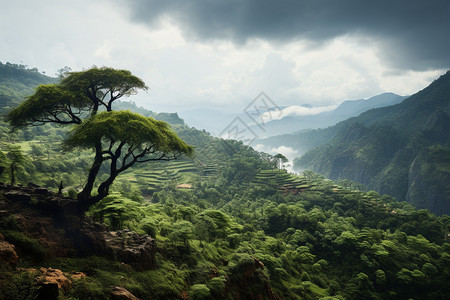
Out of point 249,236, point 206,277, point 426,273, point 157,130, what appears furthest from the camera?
point 426,273

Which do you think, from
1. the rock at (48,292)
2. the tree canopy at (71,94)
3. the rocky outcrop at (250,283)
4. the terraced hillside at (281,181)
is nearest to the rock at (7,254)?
the rock at (48,292)

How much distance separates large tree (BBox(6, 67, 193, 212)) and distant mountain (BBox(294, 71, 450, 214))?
135 metres

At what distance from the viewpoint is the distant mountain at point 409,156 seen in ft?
364

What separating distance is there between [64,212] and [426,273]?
141 ft

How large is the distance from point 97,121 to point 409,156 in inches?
7162

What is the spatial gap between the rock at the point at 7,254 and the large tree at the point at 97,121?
388 cm

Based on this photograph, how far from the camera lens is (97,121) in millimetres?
10281

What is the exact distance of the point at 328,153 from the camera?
199875 millimetres

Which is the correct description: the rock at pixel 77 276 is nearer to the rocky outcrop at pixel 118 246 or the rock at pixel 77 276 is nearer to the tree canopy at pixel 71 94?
the rocky outcrop at pixel 118 246

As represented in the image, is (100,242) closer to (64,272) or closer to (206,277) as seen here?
(64,272)

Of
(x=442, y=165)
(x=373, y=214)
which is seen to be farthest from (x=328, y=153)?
(x=373, y=214)

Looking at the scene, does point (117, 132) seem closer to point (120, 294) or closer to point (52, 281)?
point (52, 281)

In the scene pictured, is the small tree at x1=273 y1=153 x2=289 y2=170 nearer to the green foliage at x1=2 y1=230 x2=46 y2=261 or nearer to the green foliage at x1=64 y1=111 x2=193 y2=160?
the green foliage at x1=64 y1=111 x2=193 y2=160

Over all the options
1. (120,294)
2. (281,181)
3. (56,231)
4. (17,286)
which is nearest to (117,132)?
(56,231)
